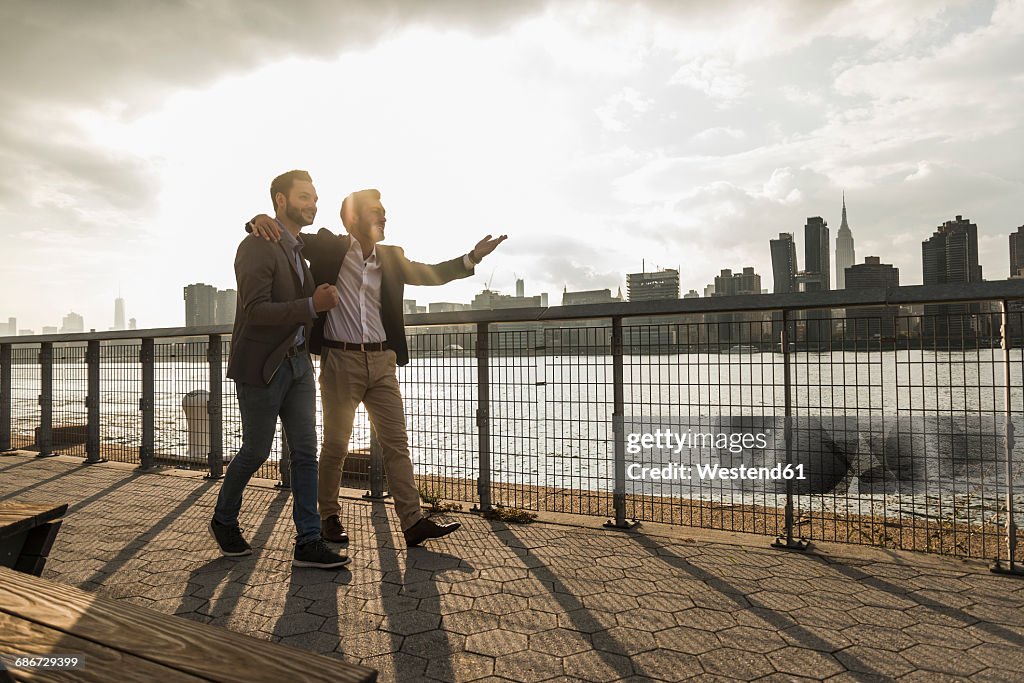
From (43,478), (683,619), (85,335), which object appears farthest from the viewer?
(85,335)

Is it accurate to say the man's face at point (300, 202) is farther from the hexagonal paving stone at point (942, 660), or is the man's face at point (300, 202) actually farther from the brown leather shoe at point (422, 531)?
the hexagonal paving stone at point (942, 660)

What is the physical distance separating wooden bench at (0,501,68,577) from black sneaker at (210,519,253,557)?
5.44 feet

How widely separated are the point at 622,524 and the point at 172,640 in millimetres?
3829

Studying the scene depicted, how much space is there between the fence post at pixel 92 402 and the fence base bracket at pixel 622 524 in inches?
251

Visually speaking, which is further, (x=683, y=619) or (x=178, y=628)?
(x=683, y=619)

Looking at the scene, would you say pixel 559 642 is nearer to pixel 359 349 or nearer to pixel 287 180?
pixel 359 349

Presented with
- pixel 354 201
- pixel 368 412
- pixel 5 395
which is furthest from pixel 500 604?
pixel 5 395

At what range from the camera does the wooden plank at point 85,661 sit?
1.25 m

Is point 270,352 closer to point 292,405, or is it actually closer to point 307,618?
point 292,405

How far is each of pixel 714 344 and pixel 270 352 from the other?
2913mm

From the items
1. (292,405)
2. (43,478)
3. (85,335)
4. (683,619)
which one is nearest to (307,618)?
(292,405)

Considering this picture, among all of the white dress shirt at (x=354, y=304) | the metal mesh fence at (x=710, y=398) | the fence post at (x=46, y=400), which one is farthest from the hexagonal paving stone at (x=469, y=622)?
the fence post at (x=46, y=400)

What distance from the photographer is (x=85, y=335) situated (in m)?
7.82

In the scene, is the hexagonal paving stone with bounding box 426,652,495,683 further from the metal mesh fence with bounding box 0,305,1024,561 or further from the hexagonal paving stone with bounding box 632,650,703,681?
the metal mesh fence with bounding box 0,305,1024,561
